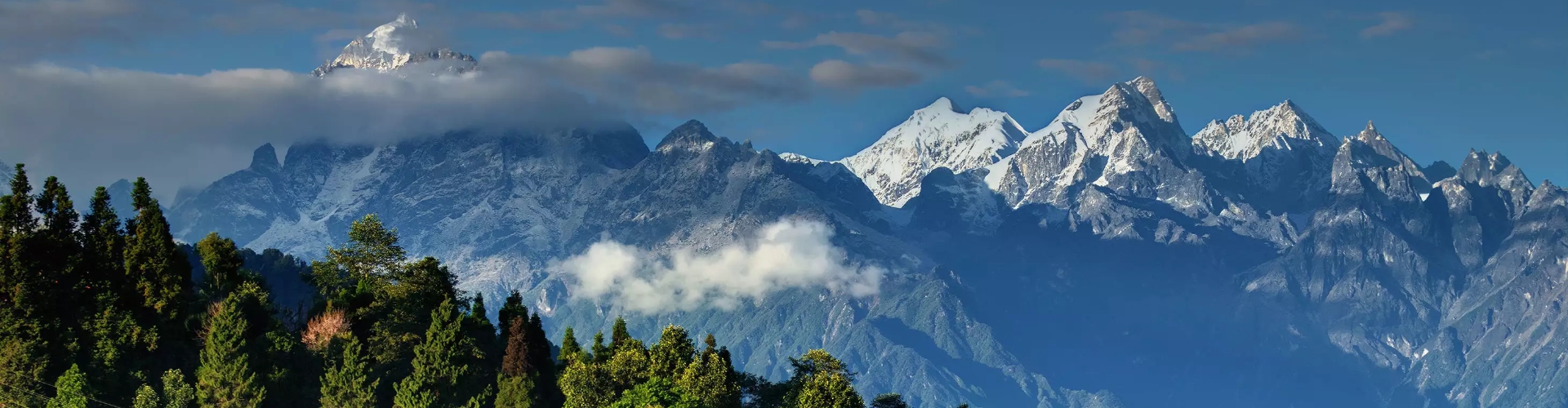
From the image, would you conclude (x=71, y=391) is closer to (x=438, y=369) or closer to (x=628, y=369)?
(x=438, y=369)

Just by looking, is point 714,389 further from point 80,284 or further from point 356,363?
point 80,284

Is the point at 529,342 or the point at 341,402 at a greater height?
the point at 529,342

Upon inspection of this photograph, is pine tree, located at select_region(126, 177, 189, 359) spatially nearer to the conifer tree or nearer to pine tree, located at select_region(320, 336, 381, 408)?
pine tree, located at select_region(320, 336, 381, 408)

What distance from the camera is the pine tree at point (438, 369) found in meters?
174

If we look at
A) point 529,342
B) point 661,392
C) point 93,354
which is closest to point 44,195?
point 93,354

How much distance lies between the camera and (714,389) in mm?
180250

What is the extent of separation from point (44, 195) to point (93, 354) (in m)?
19.1

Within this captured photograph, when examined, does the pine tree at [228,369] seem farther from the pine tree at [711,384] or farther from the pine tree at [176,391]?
the pine tree at [711,384]

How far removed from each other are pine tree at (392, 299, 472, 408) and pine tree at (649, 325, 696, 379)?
18.5 meters

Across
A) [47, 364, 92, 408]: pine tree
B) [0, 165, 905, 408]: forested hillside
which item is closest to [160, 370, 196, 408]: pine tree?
[0, 165, 905, 408]: forested hillside

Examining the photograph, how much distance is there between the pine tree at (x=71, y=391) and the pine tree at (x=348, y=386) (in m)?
21.5

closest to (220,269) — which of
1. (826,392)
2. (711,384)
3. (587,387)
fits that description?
(587,387)

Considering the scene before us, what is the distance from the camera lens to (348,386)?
172m

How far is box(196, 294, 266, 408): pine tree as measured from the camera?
16362 centimetres
